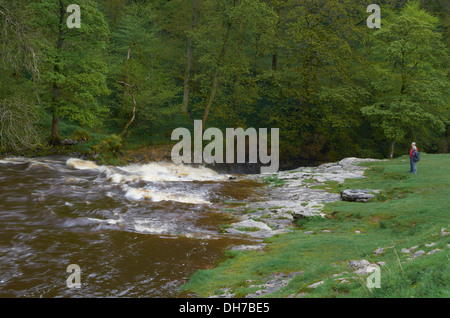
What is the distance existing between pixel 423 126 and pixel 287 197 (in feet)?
66.7

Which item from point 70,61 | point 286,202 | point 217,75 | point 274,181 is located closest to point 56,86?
point 70,61

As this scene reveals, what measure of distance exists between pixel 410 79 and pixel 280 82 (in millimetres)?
12703

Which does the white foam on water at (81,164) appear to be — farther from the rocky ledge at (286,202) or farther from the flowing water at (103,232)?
the rocky ledge at (286,202)

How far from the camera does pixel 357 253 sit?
868 centimetres

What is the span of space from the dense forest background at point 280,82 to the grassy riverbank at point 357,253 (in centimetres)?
1689

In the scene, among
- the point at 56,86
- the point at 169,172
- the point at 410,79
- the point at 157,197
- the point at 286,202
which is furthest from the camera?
the point at 410,79

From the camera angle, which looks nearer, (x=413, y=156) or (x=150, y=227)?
(x=150, y=227)

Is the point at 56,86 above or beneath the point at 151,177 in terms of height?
above

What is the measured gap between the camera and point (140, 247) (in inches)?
406

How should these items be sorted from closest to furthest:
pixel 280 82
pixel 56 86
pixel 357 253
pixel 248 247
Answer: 1. pixel 357 253
2. pixel 248 247
3. pixel 56 86
4. pixel 280 82

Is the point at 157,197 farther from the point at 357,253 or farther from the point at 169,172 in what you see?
the point at 357,253

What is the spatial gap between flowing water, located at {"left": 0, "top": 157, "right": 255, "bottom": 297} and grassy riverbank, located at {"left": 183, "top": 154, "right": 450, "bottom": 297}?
1309 mm

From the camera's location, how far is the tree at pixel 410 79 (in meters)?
28.1
